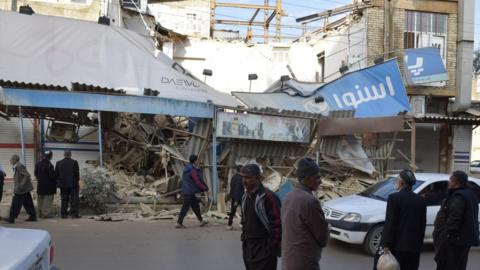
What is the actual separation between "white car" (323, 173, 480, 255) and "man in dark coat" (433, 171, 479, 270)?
309 centimetres

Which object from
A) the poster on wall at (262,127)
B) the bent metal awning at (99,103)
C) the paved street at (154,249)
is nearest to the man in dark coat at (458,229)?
the paved street at (154,249)

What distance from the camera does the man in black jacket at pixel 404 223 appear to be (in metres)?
5.40

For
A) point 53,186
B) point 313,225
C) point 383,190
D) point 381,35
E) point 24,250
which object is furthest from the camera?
point 381,35

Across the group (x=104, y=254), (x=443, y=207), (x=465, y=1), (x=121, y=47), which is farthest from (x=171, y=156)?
(x=465, y=1)

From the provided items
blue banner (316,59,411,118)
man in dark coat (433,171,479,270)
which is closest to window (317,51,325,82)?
blue banner (316,59,411,118)

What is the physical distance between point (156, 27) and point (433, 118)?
12.2 meters

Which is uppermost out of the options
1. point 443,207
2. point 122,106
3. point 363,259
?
point 122,106

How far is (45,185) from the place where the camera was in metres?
12.1

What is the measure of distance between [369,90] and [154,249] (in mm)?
11620

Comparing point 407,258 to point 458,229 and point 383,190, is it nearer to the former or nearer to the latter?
point 458,229

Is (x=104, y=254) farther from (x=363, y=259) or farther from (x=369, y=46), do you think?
(x=369, y=46)

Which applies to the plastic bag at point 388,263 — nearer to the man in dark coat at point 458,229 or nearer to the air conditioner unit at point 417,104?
the man in dark coat at point 458,229

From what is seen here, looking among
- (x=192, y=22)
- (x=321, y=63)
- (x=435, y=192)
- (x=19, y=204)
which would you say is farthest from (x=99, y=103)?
(x=192, y=22)

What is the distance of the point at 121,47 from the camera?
17.3 meters
